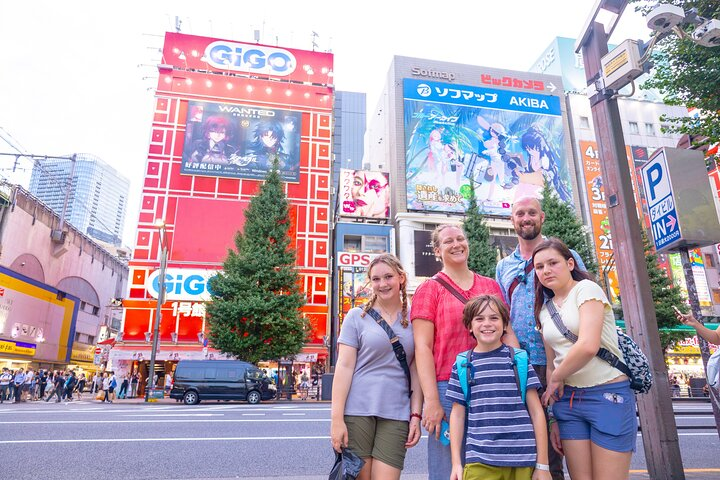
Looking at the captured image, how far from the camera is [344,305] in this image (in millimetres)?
30188

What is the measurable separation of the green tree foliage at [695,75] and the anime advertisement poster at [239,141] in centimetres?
2425

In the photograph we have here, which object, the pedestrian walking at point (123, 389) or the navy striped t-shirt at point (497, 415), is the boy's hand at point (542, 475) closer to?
the navy striped t-shirt at point (497, 415)

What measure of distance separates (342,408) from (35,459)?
17.3 feet

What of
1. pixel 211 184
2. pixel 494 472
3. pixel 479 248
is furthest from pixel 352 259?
pixel 494 472

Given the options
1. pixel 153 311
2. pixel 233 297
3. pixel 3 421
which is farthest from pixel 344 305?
pixel 3 421

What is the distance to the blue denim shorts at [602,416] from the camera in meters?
2.58

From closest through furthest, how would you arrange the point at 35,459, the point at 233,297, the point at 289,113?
the point at 35,459 → the point at 233,297 → the point at 289,113

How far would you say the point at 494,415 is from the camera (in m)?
2.45

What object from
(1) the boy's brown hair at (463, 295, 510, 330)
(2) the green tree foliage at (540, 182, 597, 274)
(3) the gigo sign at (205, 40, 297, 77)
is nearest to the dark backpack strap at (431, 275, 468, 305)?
(1) the boy's brown hair at (463, 295, 510, 330)

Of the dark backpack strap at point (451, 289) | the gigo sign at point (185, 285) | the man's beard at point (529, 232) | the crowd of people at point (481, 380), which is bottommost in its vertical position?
the crowd of people at point (481, 380)

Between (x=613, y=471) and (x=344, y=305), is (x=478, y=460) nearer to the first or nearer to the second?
(x=613, y=471)

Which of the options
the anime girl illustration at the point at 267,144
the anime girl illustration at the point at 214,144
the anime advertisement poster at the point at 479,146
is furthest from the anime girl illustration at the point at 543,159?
the anime girl illustration at the point at 214,144

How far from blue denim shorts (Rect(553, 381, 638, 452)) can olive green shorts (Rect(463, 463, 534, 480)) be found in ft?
1.53

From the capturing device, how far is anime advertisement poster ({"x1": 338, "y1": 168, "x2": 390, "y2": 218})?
3350 centimetres
